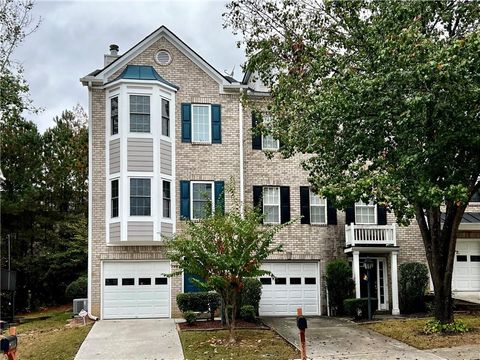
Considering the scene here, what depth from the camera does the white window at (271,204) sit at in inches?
929

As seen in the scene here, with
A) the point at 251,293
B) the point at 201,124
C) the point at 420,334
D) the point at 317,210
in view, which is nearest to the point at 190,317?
the point at 251,293

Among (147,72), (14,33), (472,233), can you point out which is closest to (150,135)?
(147,72)

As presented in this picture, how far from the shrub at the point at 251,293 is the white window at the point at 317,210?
12.1ft

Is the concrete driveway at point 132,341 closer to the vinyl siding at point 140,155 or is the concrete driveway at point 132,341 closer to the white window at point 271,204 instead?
the vinyl siding at point 140,155

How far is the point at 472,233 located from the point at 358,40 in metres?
12.0

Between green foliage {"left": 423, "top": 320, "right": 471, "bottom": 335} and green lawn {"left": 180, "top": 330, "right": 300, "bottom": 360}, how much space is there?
3.99m

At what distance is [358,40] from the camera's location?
53.7 feet

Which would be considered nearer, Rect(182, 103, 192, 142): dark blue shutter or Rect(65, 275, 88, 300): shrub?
Rect(182, 103, 192, 142): dark blue shutter

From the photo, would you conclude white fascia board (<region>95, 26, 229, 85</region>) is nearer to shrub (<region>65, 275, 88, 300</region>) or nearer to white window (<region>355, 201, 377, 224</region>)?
white window (<region>355, 201, 377, 224</region>)

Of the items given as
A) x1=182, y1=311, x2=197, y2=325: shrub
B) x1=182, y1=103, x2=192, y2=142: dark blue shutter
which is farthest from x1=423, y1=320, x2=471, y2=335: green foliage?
x1=182, y1=103, x2=192, y2=142: dark blue shutter

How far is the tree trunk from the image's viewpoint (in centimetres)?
1703

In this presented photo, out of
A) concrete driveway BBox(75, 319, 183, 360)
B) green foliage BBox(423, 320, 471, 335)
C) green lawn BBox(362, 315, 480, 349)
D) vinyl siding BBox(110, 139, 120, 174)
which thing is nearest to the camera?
concrete driveway BBox(75, 319, 183, 360)

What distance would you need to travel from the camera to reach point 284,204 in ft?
77.7

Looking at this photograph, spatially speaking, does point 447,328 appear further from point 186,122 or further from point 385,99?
point 186,122
